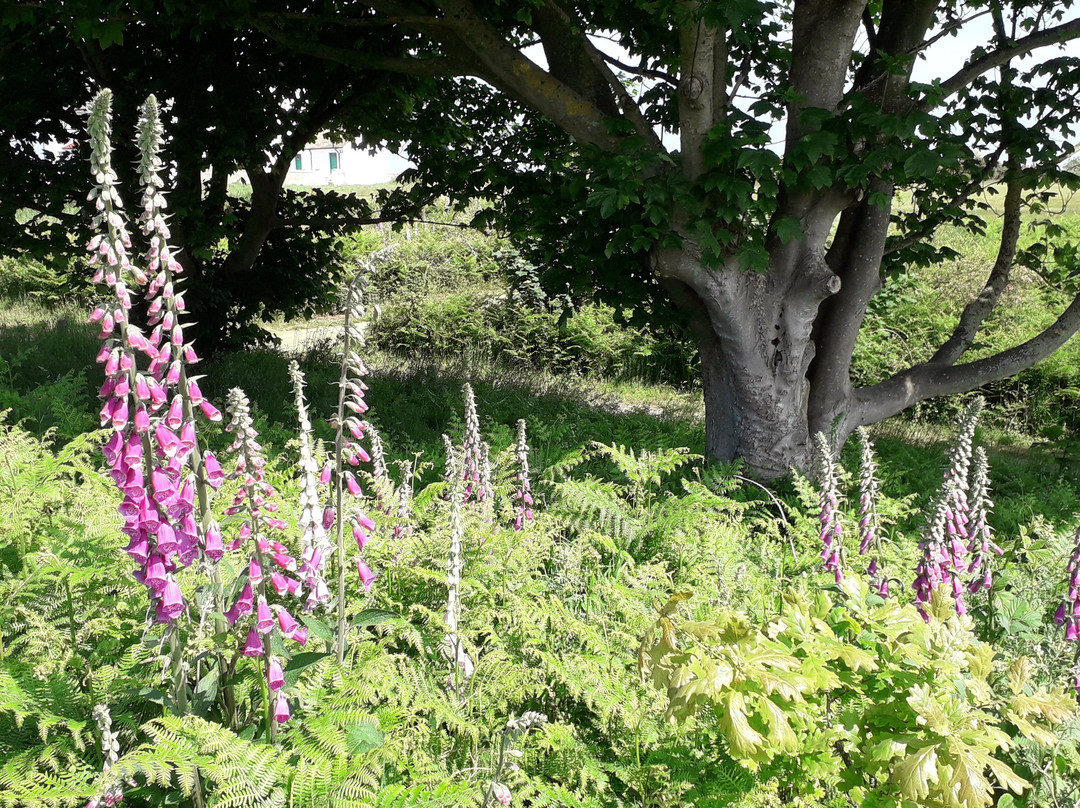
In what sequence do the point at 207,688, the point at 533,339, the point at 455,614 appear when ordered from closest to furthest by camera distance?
1. the point at 207,688
2. the point at 455,614
3. the point at 533,339

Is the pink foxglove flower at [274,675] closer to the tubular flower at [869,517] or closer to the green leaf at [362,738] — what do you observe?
the green leaf at [362,738]

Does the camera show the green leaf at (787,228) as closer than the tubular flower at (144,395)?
No

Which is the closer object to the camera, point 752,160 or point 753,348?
point 752,160

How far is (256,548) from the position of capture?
6.25ft

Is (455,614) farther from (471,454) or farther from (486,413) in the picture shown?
(486,413)

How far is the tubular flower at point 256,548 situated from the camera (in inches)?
73.0

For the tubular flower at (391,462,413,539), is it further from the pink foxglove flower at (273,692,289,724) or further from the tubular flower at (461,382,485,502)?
the pink foxglove flower at (273,692,289,724)

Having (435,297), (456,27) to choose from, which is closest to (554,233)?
(456,27)

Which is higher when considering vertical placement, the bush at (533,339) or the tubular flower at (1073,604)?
A: the bush at (533,339)

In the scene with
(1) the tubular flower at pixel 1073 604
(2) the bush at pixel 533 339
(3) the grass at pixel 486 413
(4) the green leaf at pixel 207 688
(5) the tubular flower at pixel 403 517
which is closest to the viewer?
(4) the green leaf at pixel 207 688

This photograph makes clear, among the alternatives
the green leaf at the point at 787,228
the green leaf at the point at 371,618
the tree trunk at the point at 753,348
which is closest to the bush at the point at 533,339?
the tree trunk at the point at 753,348

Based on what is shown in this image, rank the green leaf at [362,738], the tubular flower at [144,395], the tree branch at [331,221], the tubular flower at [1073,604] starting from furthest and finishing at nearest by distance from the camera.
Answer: the tree branch at [331,221], the tubular flower at [1073,604], the green leaf at [362,738], the tubular flower at [144,395]

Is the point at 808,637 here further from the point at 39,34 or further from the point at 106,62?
the point at 39,34

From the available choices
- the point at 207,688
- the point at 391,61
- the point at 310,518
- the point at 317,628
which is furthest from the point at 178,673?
the point at 391,61
